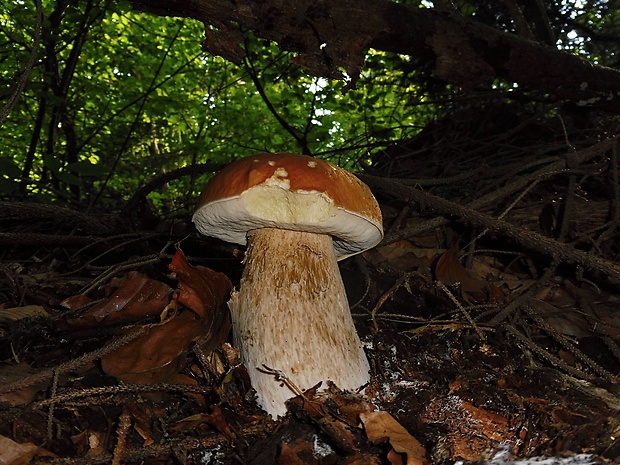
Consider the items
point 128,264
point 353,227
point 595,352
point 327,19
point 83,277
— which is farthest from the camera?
point 83,277

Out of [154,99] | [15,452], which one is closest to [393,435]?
[15,452]

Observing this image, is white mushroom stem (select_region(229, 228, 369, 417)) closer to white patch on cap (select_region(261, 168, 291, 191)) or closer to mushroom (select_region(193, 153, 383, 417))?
mushroom (select_region(193, 153, 383, 417))

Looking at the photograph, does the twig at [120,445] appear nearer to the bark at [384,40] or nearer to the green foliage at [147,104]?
the bark at [384,40]

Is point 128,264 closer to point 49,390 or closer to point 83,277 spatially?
point 83,277

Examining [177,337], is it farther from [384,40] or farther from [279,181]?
[384,40]

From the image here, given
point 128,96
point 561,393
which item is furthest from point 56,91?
point 561,393

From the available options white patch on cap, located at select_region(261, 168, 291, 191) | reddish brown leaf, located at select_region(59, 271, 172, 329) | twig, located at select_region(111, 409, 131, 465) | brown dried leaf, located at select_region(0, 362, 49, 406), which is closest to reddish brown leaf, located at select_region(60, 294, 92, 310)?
A: reddish brown leaf, located at select_region(59, 271, 172, 329)

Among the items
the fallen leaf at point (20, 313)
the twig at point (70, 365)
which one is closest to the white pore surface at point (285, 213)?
the twig at point (70, 365)

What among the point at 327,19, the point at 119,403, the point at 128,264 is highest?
the point at 327,19
